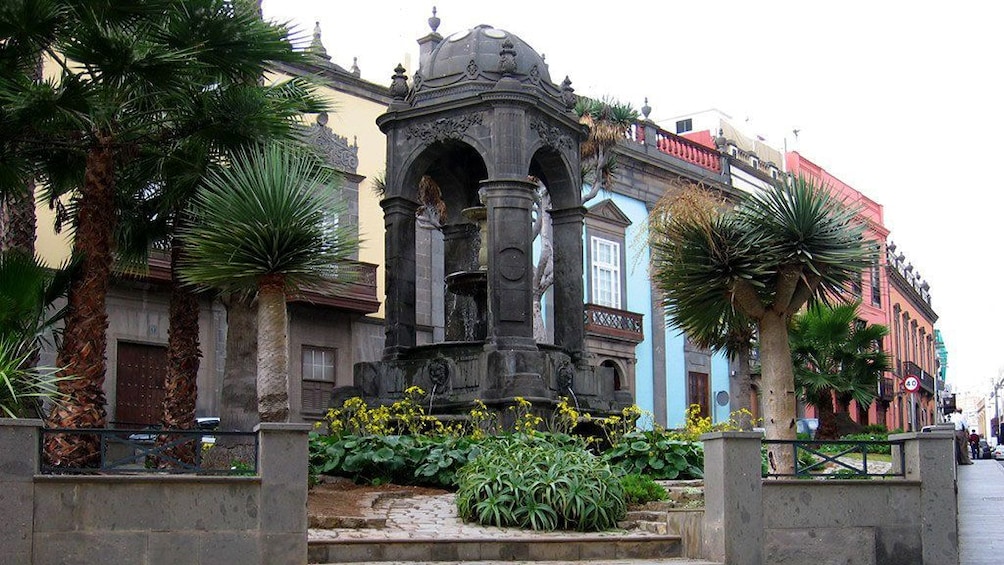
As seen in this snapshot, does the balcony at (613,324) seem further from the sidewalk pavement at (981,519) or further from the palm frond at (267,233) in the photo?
the palm frond at (267,233)

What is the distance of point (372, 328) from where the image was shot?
28859 millimetres

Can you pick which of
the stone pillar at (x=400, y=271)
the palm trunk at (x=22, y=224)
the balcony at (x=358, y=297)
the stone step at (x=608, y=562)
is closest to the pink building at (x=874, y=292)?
the balcony at (x=358, y=297)

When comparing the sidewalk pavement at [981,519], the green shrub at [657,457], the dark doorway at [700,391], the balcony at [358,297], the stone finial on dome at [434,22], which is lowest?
the sidewalk pavement at [981,519]

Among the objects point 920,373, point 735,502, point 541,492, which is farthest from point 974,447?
point 735,502

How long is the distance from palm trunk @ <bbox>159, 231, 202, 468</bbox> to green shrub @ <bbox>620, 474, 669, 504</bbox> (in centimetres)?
496

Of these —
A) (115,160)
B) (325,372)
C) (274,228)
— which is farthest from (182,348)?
(325,372)

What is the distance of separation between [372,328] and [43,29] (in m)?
16.5

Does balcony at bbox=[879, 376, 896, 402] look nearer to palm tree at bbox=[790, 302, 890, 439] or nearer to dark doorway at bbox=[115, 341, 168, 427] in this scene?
palm tree at bbox=[790, 302, 890, 439]

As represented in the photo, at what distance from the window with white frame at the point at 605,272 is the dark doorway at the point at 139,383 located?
502 inches

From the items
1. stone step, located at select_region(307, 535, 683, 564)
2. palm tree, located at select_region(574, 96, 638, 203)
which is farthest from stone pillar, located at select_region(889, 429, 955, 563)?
palm tree, located at select_region(574, 96, 638, 203)

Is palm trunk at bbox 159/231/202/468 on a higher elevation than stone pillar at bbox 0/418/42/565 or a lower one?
higher

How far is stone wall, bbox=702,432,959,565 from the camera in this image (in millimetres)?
10711

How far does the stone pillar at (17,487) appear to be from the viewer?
30.3 ft

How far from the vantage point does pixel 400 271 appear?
1705 cm
